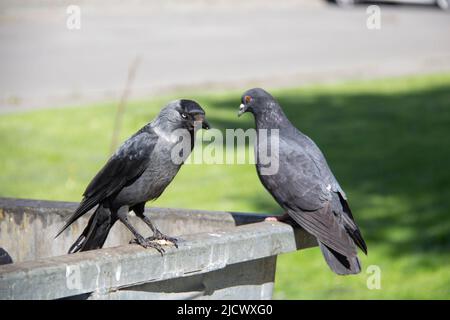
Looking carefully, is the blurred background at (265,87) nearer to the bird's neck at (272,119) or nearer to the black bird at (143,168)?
the bird's neck at (272,119)

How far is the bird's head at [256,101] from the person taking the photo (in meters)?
5.04

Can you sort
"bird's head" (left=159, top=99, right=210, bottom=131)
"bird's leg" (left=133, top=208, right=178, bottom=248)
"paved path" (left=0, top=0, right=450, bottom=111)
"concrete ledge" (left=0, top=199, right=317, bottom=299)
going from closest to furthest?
"concrete ledge" (left=0, top=199, right=317, bottom=299) < "bird's leg" (left=133, top=208, right=178, bottom=248) < "bird's head" (left=159, top=99, right=210, bottom=131) < "paved path" (left=0, top=0, right=450, bottom=111)

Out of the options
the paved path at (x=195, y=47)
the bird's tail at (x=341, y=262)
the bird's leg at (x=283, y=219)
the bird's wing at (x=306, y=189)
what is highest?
the paved path at (x=195, y=47)

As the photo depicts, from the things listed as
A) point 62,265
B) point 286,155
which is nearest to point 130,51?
point 286,155

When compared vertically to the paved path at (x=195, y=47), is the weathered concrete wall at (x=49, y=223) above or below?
below

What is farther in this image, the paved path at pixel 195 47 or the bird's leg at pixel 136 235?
the paved path at pixel 195 47

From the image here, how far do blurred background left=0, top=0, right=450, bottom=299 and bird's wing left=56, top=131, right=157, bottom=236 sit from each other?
268 centimetres

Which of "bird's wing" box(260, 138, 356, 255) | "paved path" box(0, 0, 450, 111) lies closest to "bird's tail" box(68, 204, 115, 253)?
"bird's wing" box(260, 138, 356, 255)

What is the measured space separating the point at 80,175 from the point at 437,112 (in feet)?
19.6

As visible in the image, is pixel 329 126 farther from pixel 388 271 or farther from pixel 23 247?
pixel 23 247

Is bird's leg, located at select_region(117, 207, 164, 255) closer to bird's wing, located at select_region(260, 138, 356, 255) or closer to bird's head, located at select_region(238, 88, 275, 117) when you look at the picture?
bird's wing, located at select_region(260, 138, 356, 255)

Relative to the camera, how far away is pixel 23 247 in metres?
4.57

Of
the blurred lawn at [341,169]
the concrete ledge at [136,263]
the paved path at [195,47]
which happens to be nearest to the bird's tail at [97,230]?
the concrete ledge at [136,263]

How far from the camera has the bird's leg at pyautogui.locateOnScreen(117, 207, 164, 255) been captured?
3721 millimetres
